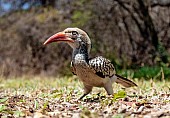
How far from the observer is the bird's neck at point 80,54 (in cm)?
477

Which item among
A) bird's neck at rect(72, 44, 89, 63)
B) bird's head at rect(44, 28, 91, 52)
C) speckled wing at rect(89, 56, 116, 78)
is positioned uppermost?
bird's head at rect(44, 28, 91, 52)

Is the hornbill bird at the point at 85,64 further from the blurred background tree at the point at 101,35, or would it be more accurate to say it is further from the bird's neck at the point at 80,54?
the blurred background tree at the point at 101,35

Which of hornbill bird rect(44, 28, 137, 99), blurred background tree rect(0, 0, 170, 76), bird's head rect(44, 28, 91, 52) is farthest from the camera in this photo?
blurred background tree rect(0, 0, 170, 76)

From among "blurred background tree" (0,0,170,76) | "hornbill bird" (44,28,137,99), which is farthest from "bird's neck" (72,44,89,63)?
"blurred background tree" (0,0,170,76)

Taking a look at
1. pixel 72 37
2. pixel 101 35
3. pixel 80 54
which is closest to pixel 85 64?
pixel 80 54

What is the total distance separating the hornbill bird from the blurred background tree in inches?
314

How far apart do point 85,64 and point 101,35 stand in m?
9.59

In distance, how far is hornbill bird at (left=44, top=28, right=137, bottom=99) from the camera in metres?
4.75

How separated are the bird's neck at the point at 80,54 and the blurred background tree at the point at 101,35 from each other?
8.12 meters

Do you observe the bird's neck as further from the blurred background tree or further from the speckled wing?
the blurred background tree

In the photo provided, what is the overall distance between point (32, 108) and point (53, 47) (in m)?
10.9

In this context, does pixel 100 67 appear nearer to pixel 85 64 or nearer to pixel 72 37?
pixel 85 64

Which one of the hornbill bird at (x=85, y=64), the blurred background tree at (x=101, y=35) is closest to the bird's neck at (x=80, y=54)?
the hornbill bird at (x=85, y=64)

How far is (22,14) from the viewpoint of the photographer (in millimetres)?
17109
